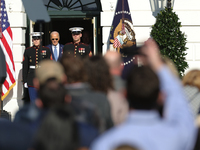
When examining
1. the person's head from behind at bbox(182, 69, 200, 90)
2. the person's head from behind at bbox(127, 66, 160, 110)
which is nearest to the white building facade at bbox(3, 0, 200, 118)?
the person's head from behind at bbox(182, 69, 200, 90)

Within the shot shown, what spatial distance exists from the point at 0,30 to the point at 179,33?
3573 mm

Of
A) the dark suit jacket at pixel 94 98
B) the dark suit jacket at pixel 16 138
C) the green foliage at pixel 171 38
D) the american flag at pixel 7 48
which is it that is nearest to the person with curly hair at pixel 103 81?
the dark suit jacket at pixel 94 98

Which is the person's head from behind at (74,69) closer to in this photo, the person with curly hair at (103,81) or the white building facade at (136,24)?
the person with curly hair at (103,81)

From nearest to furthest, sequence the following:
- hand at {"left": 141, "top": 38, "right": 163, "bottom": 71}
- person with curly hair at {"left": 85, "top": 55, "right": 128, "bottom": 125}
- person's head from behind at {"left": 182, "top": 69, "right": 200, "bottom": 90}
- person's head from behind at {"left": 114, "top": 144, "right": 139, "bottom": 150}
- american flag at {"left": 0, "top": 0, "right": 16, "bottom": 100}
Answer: person's head from behind at {"left": 114, "top": 144, "right": 139, "bottom": 150}, hand at {"left": 141, "top": 38, "right": 163, "bottom": 71}, person with curly hair at {"left": 85, "top": 55, "right": 128, "bottom": 125}, person's head from behind at {"left": 182, "top": 69, "right": 200, "bottom": 90}, american flag at {"left": 0, "top": 0, "right": 16, "bottom": 100}

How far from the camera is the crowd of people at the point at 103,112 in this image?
1.86 m

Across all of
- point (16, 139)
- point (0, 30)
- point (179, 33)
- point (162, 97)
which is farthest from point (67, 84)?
point (179, 33)

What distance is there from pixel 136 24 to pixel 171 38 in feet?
3.42

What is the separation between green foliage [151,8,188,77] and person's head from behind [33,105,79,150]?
6394 millimetres

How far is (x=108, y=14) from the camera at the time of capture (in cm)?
895

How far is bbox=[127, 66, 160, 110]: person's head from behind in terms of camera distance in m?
1.98

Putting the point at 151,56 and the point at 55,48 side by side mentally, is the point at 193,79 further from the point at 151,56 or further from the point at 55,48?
the point at 55,48

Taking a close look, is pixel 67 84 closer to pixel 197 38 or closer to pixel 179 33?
pixel 179 33

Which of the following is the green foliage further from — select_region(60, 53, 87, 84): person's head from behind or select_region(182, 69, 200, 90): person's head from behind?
select_region(60, 53, 87, 84): person's head from behind

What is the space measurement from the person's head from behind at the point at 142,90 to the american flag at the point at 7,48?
21.9 ft
